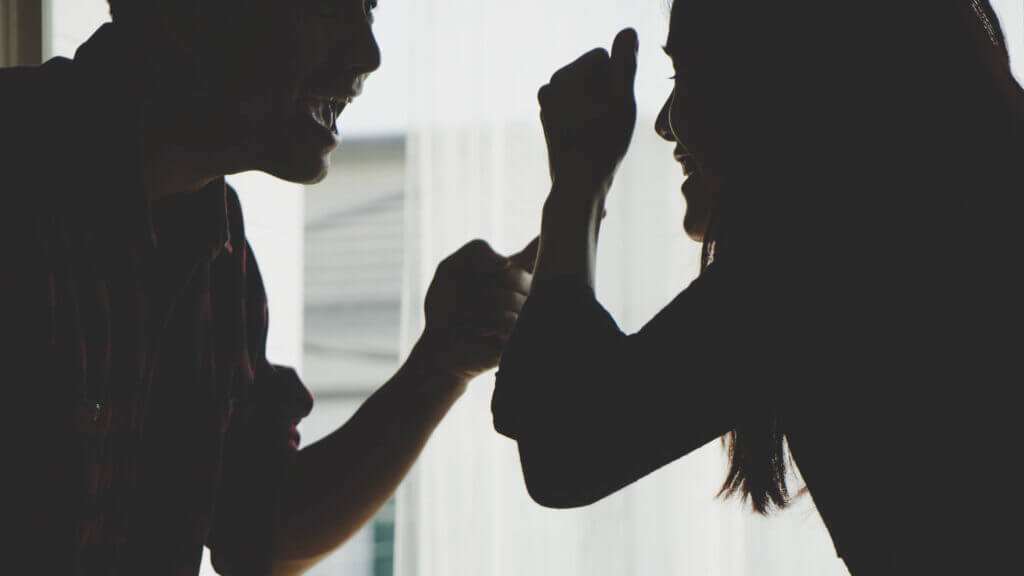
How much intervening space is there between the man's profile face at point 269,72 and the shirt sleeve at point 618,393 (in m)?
0.33

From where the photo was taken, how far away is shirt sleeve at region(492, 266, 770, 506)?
0.55 metres

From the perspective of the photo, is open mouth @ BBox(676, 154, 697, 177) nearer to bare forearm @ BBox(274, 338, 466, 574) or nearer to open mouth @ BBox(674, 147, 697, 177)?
open mouth @ BBox(674, 147, 697, 177)

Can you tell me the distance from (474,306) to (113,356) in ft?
1.11

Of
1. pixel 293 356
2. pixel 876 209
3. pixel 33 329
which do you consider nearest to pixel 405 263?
pixel 293 356

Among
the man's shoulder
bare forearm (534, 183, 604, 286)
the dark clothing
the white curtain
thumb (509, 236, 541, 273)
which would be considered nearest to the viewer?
the dark clothing

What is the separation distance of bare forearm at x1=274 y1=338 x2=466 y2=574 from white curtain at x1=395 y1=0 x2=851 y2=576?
3.34 feet

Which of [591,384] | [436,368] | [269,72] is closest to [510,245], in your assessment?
[436,368]

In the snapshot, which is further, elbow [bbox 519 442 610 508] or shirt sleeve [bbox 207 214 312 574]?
shirt sleeve [bbox 207 214 312 574]

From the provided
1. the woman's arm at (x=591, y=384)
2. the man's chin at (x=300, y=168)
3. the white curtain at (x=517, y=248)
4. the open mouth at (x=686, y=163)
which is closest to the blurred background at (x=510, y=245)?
the white curtain at (x=517, y=248)

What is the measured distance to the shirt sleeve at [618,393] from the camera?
0.55 meters

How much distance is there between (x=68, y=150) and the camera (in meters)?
0.73

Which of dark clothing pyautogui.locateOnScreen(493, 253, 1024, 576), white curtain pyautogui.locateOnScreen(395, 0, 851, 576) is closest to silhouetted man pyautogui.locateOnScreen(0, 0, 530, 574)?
dark clothing pyautogui.locateOnScreen(493, 253, 1024, 576)

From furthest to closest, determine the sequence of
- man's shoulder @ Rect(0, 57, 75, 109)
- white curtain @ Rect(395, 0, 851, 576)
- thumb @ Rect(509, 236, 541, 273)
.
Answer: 1. white curtain @ Rect(395, 0, 851, 576)
2. thumb @ Rect(509, 236, 541, 273)
3. man's shoulder @ Rect(0, 57, 75, 109)

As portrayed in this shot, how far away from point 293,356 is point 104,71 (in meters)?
1.41
